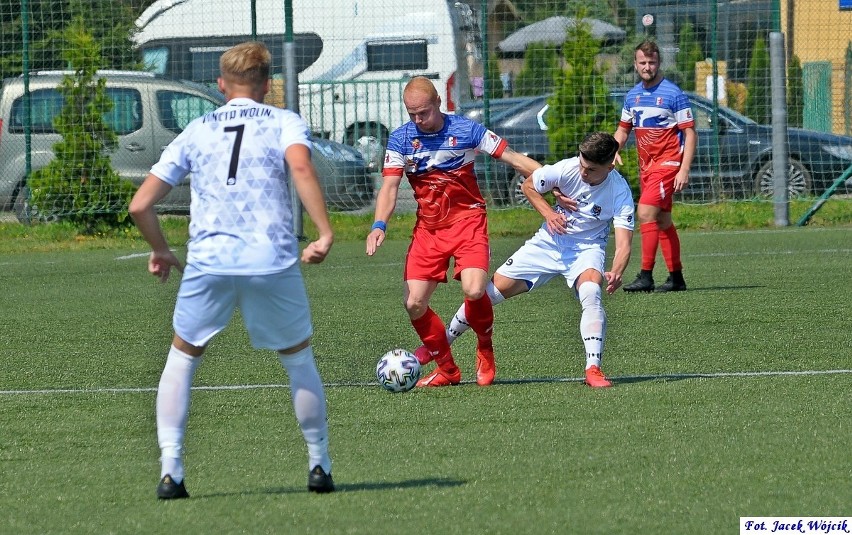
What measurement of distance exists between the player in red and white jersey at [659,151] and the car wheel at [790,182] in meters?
5.87

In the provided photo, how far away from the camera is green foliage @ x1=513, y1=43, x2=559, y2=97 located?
1733 cm

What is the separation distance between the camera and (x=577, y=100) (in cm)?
1658

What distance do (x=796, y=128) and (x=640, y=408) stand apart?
460 inches

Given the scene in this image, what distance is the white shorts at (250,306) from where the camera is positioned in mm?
4484

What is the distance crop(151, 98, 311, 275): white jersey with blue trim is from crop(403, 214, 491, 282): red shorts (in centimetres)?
248

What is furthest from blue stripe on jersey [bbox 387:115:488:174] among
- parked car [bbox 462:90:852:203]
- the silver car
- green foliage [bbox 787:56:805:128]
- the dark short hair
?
green foliage [bbox 787:56:805:128]

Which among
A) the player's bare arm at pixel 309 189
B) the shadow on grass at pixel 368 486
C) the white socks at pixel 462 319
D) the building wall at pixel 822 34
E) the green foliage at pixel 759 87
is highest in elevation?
the building wall at pixel 822 34

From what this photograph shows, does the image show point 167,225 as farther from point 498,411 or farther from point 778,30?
point 498,411

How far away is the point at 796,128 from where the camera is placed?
16.9 metres

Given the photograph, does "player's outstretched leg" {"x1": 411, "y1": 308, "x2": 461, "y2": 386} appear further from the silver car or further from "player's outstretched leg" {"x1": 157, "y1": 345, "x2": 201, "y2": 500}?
the silver car

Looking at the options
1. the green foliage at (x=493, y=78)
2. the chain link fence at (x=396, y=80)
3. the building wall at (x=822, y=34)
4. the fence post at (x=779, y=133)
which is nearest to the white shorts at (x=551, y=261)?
the chain link fence at (x=396, y=80)

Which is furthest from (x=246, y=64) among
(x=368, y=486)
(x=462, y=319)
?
(x=462, y=319)

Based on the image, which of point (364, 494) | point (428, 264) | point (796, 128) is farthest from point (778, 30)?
point (364, 494)

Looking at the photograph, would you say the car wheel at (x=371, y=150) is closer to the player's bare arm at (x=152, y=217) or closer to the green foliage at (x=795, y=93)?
the green foliage at (x=795, y=93)
